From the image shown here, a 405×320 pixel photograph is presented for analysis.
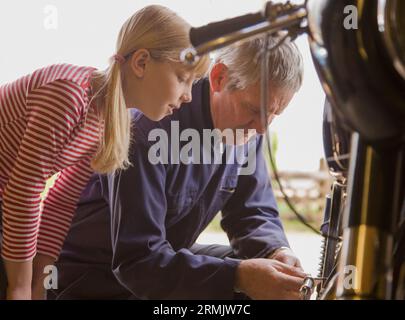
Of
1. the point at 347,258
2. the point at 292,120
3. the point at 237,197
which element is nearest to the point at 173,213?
the point at 237,197

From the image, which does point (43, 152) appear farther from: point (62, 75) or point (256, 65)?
point (256, 65)

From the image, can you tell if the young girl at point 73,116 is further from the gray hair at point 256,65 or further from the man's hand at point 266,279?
the man's hand at point 266,279

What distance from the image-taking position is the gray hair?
3.86ft

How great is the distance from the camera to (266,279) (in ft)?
3.80

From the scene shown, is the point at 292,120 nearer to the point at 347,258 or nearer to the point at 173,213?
the point at 173,213

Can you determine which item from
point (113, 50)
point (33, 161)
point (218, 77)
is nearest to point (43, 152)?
point (33, 161)

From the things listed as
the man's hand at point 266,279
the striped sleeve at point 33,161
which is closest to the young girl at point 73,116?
the striped sleeve at point 33,161

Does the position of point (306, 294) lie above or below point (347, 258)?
below

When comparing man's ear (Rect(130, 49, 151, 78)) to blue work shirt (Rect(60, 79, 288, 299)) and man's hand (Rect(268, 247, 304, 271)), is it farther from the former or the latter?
man's hand (Rect(268, 247, 304, 271))

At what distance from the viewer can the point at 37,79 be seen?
1.21 m

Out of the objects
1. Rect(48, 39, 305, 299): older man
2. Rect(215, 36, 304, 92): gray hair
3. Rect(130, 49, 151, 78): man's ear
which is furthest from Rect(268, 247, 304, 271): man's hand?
Rect(130, 49, 151, 78): man's ear

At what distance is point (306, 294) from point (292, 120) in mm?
411

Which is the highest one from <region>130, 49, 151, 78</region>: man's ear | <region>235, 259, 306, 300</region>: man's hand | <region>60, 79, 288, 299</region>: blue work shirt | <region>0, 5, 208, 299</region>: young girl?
<region>130, 49, 151, 78</region>: man's ear

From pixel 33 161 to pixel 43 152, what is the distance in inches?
1.0
